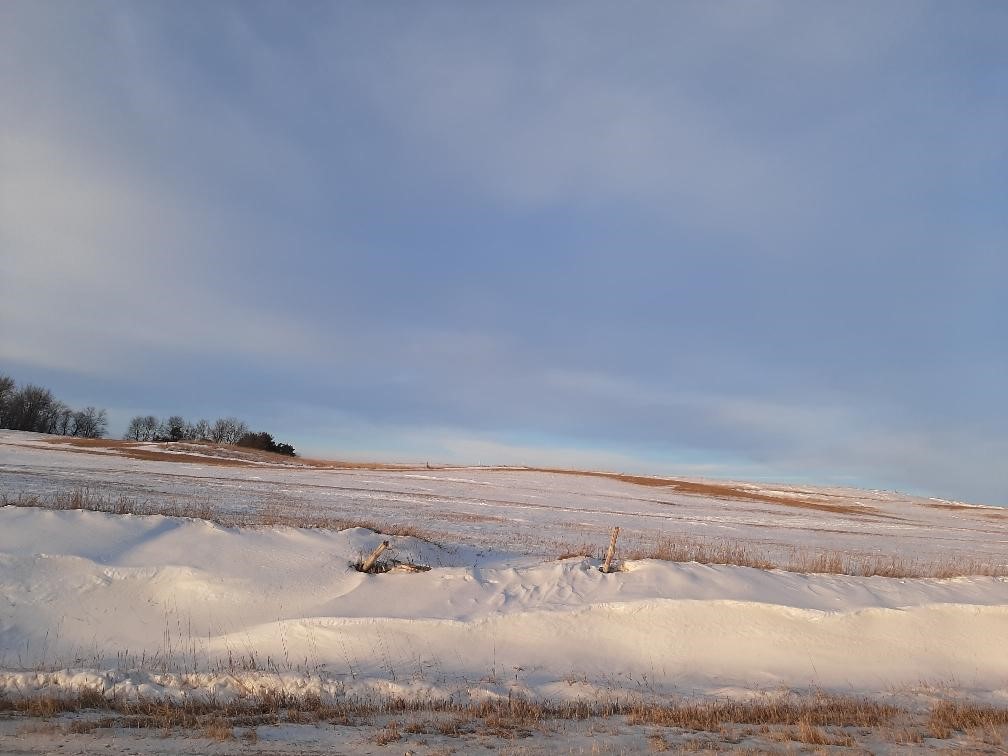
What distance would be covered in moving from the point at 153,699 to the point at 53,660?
362 centimetres

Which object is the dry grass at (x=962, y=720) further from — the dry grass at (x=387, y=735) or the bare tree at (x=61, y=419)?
the bare tree at (x=61, y=419)

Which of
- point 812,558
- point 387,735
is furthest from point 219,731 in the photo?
point 812,558

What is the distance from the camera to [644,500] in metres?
63.1

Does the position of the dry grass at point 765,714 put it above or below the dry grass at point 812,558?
below

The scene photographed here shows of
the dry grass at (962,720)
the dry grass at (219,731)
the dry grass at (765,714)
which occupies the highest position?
the dry grass at (962,720)

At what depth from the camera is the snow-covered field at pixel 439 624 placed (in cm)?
1091

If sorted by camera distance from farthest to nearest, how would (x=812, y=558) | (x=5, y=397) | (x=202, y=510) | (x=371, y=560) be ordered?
(x=5, y=397)
(x=812, y=558)
(x=202, y=510)
(x=371, y=560)

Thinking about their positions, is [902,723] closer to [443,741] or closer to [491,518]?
[443,741]

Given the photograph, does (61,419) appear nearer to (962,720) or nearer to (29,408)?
(29,408)

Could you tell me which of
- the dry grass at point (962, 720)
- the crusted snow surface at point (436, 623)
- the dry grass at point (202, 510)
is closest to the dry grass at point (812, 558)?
the crusted snow surface at point (436, 623)

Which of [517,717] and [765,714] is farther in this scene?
[765,714]

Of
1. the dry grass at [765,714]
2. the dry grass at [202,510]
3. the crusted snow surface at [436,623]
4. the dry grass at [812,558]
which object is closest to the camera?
the dry grass at [765,714]

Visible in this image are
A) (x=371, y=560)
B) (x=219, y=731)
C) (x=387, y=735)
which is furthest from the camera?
(x=371, y=560)

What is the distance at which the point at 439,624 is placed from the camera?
516 inches
